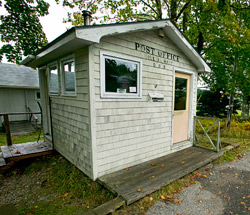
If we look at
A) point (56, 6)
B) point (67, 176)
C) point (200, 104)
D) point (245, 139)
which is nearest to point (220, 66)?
point (200, 104)

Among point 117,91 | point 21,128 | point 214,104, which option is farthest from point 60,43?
point 214,104

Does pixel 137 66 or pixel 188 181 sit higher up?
pixel 137 66

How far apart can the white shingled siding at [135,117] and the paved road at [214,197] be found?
1157 millimetres

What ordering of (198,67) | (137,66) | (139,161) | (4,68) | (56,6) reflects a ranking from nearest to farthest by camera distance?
(137,66), (139,161), (198,67), (56,6), (4,68)

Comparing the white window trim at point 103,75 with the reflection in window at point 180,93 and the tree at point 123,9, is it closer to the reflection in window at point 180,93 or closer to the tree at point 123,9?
the reflection in window at point 180,93

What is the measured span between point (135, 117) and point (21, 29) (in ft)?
27.9

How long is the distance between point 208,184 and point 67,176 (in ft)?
10.0

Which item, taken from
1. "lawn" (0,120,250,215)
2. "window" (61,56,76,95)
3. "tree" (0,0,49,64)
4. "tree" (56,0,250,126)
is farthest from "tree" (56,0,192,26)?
"lawn" (0,120,250,215)

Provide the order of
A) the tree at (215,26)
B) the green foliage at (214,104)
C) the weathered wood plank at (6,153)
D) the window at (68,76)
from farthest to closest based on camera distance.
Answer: the green foliage at (214,104) < the tree at (215,26) < the weathered wood plank at (6,153) < the window at (68,76)

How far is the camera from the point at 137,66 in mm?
3281

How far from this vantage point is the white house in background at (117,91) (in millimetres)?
2682

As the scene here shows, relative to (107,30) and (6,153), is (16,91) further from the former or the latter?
(107,30)

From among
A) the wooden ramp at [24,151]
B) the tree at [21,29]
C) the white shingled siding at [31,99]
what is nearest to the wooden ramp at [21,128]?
the white shingled siding at [31,99]

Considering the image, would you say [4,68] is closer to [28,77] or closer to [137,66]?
[28,77]
